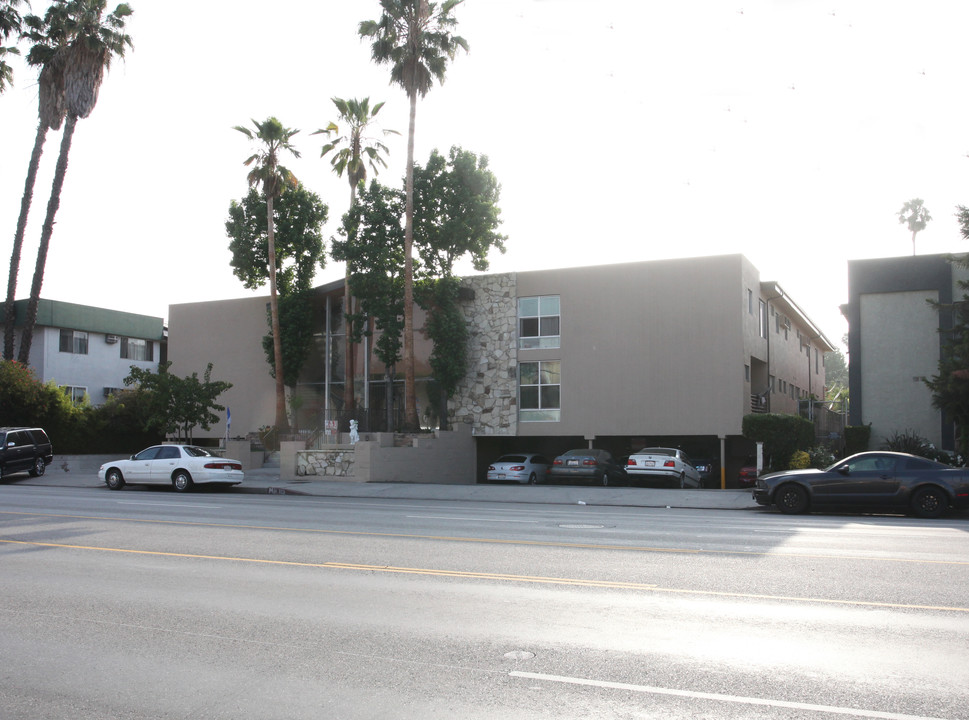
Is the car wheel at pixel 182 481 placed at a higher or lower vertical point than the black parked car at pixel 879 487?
lower

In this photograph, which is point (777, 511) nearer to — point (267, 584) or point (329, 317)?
point (267, 584)

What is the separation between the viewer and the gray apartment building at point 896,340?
30172 mm

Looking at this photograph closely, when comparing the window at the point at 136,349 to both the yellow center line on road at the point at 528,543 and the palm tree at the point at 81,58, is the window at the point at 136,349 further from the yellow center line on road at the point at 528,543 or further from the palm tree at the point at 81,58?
the yellow center line on road at the point at 528,543

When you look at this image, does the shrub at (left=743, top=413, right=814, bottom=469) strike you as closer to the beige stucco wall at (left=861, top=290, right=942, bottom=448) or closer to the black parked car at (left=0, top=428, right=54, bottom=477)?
the beige stucco wall at (left=861, top=290, right=942, bottom=448)

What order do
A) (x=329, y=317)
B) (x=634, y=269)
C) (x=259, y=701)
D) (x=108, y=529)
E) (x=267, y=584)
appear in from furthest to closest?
(x=329, y=317) → (x=634, y=269) → (x=108, y=529) → (x=267, y=584) → (x=259, y=701)

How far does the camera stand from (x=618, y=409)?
32.7 meters

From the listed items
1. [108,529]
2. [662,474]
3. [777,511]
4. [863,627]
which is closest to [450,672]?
[863,627]

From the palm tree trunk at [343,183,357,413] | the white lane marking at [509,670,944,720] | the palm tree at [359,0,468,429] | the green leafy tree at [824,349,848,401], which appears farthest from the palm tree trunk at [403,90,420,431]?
the green leafy tree at [824,349,848,401]

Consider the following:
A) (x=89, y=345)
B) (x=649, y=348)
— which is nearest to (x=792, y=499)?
(x=649, y=348)

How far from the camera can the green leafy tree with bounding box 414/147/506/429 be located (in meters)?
33.7

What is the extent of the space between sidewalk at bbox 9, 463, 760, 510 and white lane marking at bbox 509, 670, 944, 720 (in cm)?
1597

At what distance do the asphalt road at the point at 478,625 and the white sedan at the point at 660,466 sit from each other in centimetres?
1448

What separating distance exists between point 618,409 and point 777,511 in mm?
13009

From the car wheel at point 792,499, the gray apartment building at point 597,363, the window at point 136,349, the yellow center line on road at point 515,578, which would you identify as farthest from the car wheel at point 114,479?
the window at point 136,349
